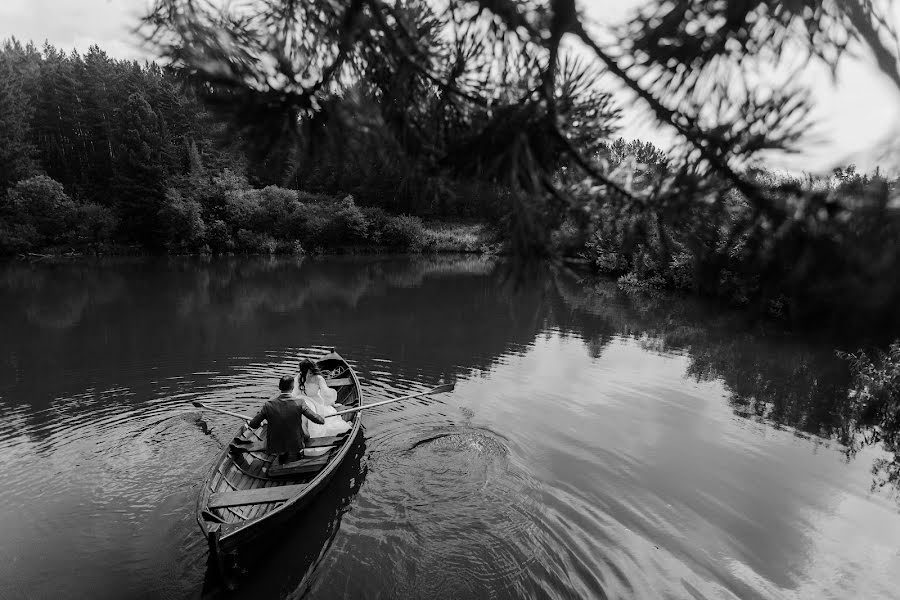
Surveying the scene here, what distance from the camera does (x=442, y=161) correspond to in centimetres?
245

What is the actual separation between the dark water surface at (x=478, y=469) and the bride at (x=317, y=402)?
2.41 feet

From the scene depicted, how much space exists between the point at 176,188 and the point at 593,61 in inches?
1773

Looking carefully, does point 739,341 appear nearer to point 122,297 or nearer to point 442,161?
point 442,161

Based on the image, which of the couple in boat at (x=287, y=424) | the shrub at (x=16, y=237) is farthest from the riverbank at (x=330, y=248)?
the couple in boat at (x=287, y=424)

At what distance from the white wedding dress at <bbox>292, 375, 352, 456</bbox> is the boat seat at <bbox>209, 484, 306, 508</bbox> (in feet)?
3.61

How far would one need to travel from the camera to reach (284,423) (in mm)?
6570

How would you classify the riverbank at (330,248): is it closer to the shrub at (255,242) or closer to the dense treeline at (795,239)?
the shrub at (255,242)

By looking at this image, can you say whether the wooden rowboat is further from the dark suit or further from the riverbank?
the riverbank

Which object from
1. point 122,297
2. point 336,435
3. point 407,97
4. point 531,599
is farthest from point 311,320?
point 407,97

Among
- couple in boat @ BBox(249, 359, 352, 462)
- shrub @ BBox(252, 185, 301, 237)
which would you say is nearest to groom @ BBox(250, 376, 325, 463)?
couple in boat @ BBox(249, 359, 352, 462)

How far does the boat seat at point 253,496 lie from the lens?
5380 millimetres

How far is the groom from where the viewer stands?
657 cm

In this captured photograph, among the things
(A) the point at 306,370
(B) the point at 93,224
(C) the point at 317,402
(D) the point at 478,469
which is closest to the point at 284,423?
(C) the point at 317,402

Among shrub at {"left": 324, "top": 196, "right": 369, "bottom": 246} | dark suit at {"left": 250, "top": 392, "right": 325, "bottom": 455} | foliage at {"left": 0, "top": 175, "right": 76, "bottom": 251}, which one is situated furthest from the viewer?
shrub at {"left": 324, "top": 196, "right": 369, "bottom": 246}
